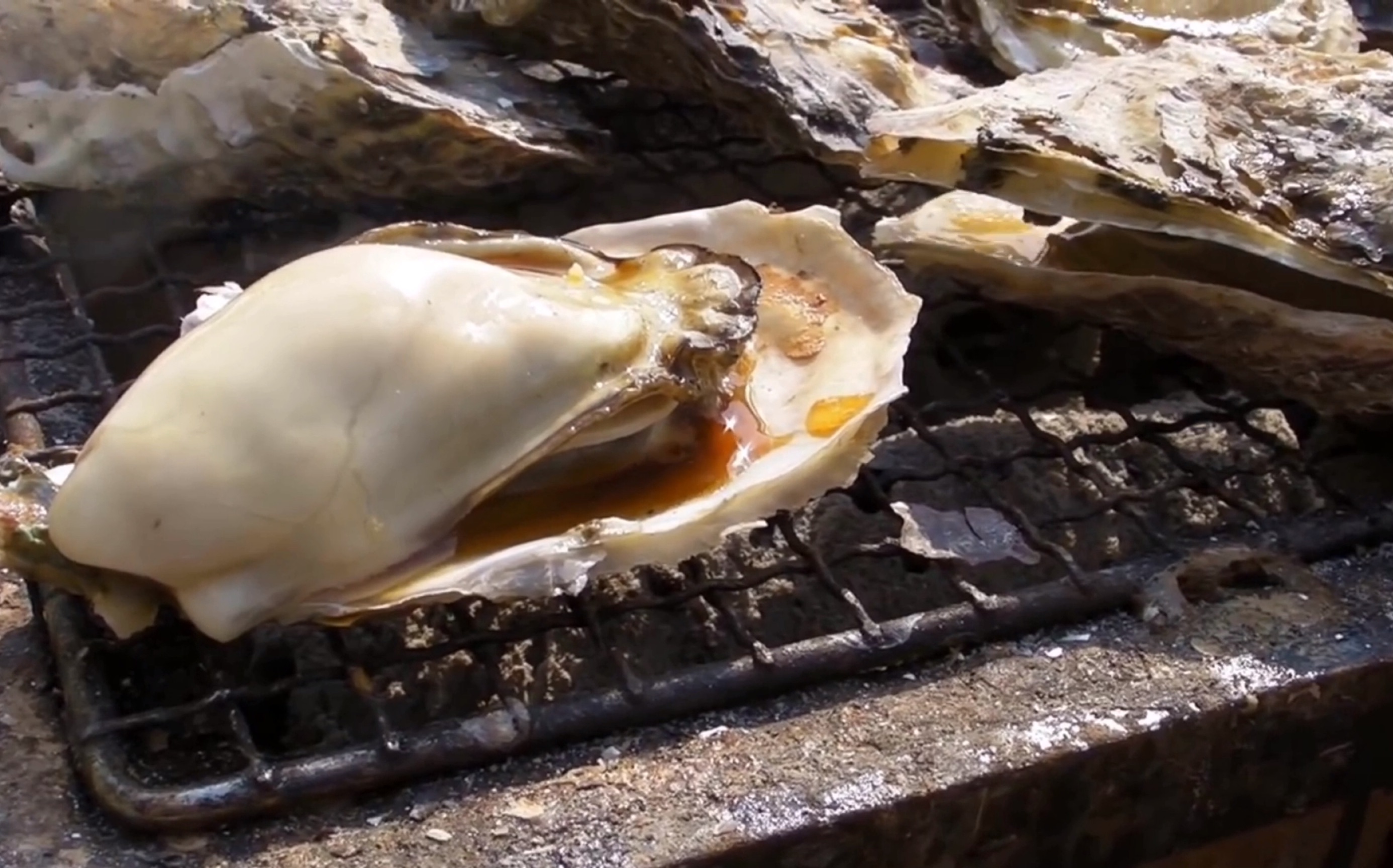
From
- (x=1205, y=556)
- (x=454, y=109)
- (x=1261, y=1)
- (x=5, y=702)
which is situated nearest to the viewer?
(x=5, y=702)

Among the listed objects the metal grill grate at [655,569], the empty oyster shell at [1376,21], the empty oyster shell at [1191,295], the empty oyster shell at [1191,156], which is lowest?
the metal grill grate at [655,569]

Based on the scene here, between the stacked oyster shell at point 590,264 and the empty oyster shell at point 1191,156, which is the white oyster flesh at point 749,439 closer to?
the stacked oyster shell at point 590,264

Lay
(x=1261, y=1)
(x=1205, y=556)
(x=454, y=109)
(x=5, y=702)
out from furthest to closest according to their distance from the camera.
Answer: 1. (x=1261, y=1)
2. (x=454, y=109)
3. (x=1205, y=556)
4. (x=5, y=702)

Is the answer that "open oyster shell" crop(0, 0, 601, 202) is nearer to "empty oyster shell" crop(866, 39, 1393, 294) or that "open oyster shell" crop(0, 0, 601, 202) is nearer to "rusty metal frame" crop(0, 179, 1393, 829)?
"rusty metal frame" crop(0, 179, 1393, 829)

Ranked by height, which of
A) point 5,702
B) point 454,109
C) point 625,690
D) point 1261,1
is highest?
point 1261,1

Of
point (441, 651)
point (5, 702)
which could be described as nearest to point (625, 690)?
point (441, 651)

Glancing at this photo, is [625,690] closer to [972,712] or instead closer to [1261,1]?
[972,712]

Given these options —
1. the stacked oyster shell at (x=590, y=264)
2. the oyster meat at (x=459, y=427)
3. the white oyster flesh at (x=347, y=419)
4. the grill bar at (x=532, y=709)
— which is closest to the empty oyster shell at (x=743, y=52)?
the stacked oyster shell at (x=590, y=264)

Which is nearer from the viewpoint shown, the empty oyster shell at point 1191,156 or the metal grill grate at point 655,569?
the metal grill grate at point 655,569
